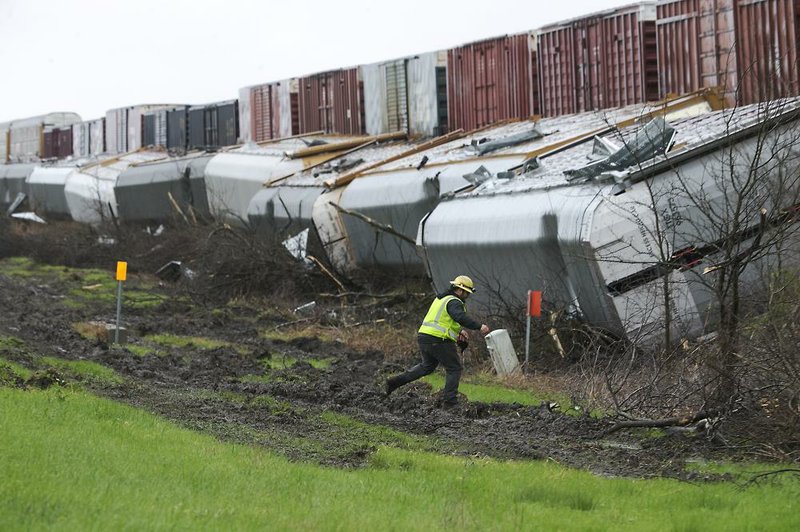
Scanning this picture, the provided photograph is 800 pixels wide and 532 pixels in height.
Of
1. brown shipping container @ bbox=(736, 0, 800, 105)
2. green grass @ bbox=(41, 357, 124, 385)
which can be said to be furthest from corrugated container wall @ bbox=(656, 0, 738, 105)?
green grass @ bbox=(41, 357, 124, 385)

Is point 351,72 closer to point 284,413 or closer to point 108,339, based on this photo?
point 108,339

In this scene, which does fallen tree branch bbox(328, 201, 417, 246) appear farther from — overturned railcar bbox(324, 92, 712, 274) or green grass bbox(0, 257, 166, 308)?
green grass bbox(0, 257, 166, 308)

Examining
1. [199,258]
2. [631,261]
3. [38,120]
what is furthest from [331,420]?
[38,120]

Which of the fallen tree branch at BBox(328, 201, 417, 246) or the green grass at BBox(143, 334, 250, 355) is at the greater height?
the fallen tree branch at BBox(328, 201, 417, 246)

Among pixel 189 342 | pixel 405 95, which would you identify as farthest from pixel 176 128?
pixel 189 342

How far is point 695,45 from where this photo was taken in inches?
893

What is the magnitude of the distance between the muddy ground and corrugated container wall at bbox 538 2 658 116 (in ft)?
26.7

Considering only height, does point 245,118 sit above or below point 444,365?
above

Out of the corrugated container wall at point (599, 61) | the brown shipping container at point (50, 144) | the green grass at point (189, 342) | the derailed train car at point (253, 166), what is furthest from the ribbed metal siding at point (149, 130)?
the green grass at point (189, 342)

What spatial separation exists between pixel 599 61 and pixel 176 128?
24507 mm

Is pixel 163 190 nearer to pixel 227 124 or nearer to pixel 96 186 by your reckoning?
pixel 96 186

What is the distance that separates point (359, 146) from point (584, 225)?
55.9 ft

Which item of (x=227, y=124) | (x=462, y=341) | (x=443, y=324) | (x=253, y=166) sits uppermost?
(x=227, y=124)

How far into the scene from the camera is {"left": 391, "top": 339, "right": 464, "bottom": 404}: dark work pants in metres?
12.6
